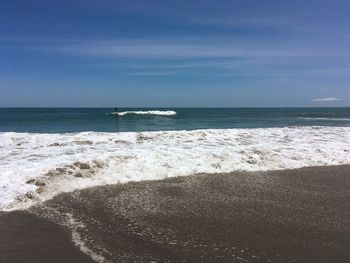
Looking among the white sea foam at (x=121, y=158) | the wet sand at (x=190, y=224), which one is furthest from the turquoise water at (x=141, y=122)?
the wet sand at (x=190, y=224)

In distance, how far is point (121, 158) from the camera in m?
13.2

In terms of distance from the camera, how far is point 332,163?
50.8ft

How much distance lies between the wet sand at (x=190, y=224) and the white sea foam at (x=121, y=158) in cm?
79

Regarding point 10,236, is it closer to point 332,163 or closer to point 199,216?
point 199,216

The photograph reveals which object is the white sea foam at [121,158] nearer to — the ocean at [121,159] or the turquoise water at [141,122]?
the ocean at [121,159]

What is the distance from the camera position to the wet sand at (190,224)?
6.45 metres

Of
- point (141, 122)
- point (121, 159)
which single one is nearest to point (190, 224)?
point (121, 159)

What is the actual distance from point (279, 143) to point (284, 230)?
11702 mm

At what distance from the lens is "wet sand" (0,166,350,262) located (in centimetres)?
645

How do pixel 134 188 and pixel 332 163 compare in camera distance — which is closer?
pixel 134 188

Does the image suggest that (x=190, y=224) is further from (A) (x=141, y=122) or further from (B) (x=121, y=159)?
(A) (x=141, y=122)

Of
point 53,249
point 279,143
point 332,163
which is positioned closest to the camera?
point 53,249

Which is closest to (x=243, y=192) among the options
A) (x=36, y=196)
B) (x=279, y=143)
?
(x=36, y=196)

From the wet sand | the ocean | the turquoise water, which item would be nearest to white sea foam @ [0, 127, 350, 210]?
the ocean
